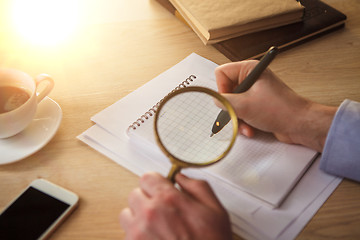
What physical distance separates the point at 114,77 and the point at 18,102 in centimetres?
29

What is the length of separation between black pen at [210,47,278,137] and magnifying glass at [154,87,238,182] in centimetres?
1

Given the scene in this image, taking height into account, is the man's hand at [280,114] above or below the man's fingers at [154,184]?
below

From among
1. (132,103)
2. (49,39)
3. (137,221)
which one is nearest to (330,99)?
(132,103)

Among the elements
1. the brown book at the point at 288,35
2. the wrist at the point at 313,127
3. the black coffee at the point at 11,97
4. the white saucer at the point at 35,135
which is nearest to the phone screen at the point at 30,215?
the white saucer at the point at 35,135

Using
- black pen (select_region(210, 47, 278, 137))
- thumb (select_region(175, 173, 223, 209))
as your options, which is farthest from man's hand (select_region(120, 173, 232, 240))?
black pen (select_region(210, 47, 278, 137))

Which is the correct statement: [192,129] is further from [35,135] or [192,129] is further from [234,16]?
[234,16]

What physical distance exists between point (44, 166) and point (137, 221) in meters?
0.31

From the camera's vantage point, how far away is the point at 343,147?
822 mm

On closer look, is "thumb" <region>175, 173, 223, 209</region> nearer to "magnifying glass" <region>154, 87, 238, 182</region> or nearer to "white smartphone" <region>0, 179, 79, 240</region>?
"magnifying glass" <region>154, 87, 238, 182</region>

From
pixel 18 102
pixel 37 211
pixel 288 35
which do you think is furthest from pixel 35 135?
pixel 288 35

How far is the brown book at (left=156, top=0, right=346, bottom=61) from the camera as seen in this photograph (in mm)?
1140

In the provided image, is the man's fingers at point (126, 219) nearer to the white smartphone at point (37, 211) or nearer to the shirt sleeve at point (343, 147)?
the white smartphone at point (37, 211)

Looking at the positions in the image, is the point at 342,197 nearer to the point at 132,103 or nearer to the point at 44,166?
the point at 132,103

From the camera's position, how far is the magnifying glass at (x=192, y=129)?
2.32 ft
